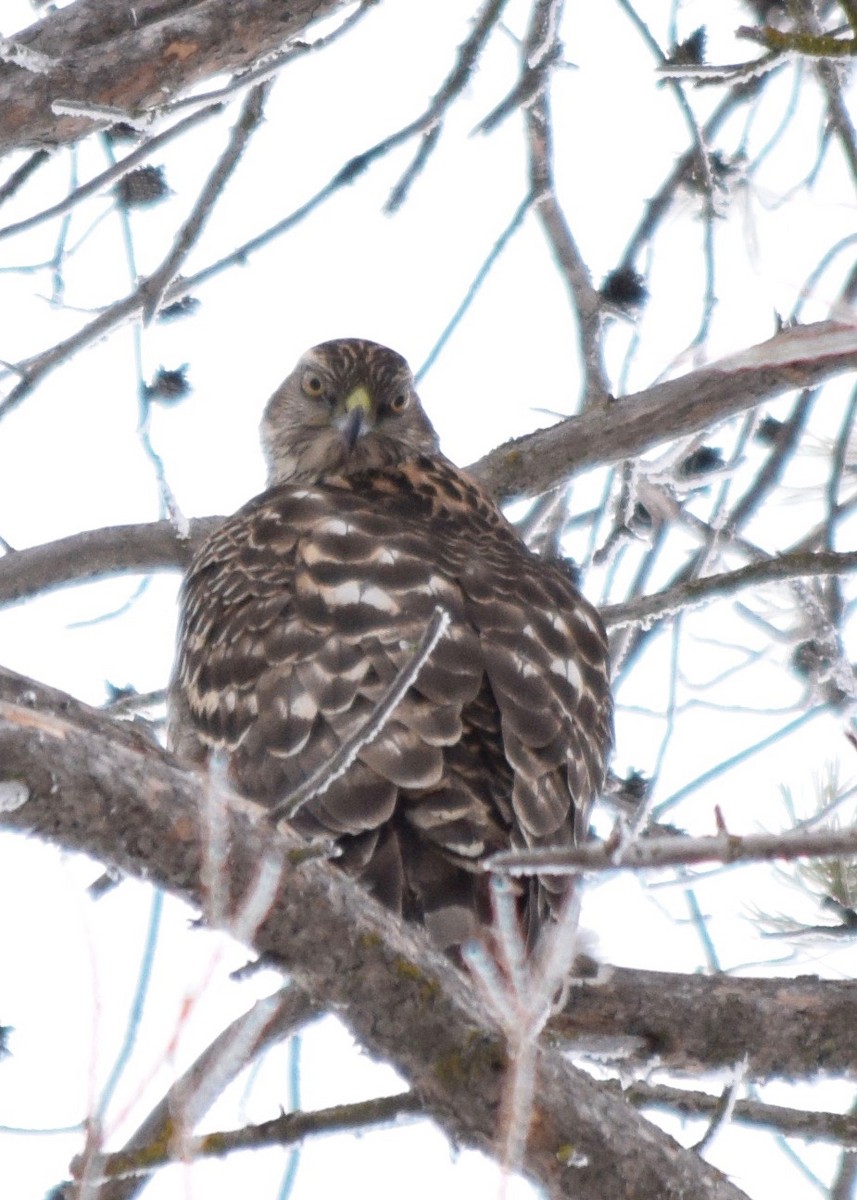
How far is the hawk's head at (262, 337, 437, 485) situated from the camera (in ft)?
18.2

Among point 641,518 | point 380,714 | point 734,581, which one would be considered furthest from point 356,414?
point 380,714

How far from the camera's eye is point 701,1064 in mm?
3592

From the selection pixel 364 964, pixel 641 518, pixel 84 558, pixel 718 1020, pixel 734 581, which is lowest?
pixel 364 964

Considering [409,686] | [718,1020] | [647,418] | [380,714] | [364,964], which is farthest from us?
[647,418]

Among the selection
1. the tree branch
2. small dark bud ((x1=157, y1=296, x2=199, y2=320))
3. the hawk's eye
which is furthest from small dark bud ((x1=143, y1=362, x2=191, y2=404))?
the tree branch

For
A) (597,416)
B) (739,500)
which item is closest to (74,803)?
(597,416)

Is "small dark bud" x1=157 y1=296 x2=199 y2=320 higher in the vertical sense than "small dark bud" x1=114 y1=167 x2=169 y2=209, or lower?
lower

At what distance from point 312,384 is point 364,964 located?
11.3ft

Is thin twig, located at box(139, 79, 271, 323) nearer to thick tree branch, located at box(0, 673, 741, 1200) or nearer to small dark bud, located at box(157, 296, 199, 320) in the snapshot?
small dark bud, located at box(157, 296, 199, 320)

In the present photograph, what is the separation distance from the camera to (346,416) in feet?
18.1

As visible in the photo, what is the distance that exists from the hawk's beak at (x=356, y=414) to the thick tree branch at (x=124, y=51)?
1370mm

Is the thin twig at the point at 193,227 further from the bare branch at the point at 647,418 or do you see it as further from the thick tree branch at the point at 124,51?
the bare branch at the point at 647,418

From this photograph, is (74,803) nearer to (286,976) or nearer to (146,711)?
(286,976)

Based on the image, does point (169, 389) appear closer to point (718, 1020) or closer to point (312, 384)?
point (312, 384)
